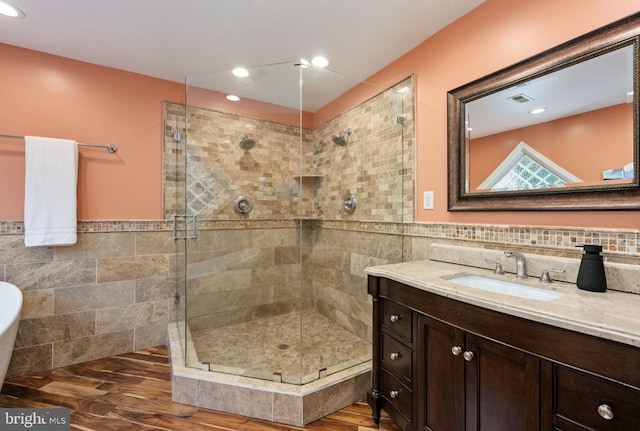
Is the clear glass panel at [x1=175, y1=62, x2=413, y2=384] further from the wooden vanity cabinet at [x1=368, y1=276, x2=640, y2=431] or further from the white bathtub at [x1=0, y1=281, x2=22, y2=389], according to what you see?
the white bathtub at [x1=0, y1=281, x2=22, y2=389]

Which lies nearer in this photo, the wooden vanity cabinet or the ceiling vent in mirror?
the wooden vanity cabinet

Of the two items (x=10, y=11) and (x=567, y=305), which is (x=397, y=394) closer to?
(x=567, y=305)

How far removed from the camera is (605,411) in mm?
744

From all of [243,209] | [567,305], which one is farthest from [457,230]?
[243,209]

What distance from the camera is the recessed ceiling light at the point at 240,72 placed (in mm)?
2373

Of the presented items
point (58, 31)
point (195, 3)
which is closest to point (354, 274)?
point (195, 3)

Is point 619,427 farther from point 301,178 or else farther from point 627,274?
point 301,178

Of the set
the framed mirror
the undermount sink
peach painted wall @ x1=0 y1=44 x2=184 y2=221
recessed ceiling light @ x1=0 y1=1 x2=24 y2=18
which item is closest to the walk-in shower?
peach painted wall @ x1=0 y1=44 x2=184 y2=221

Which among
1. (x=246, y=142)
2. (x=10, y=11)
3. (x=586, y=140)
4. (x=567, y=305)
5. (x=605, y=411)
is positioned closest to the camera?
(x=605, y=411)

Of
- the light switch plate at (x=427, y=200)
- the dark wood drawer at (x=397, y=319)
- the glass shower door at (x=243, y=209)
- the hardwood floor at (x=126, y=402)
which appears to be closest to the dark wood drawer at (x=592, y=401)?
the dark wood drawer at (x=397, y=319)

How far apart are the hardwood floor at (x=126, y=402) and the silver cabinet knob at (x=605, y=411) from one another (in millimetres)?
1134

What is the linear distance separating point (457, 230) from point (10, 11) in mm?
3029

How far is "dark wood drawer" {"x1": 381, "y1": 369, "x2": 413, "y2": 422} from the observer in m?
1.38

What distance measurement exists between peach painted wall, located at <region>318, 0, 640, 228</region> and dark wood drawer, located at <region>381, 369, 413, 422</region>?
1003 mm
